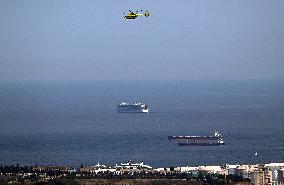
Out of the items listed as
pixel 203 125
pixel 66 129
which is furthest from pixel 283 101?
pixel 66 129

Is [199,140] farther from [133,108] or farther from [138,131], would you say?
[133,108]

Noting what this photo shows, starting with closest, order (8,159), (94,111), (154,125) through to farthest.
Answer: (8,159) → (154,125) → (94,111)

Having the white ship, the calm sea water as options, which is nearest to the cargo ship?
the calm sea water

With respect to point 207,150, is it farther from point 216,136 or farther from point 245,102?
point 245,102

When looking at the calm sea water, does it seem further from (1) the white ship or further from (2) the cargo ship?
(1) the white ship

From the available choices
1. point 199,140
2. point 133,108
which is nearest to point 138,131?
point 199,140

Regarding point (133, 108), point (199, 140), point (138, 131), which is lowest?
point (199, 140)
